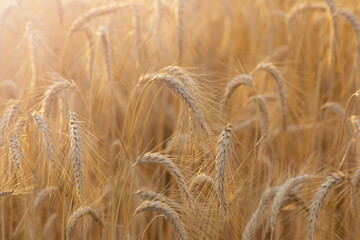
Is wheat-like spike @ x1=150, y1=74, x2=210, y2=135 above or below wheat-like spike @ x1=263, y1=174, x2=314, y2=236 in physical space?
above

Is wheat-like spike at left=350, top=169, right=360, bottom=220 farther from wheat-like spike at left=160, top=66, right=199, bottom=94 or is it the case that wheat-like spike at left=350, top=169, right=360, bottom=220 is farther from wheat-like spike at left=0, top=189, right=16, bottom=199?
wheat-like spike at left=0, top=189, right=16, bottom=199

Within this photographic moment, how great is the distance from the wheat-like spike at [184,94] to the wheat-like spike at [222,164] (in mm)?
143

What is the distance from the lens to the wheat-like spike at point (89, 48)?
2295mm

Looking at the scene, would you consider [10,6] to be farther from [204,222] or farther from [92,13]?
[204,222]

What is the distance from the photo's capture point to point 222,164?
1391 millimetres

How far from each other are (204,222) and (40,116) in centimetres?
81

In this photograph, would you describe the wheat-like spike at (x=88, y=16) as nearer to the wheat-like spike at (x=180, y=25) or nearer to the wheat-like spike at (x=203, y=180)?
the wheat-like spike at (x=180, y=25)


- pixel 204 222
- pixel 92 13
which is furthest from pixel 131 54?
pixel 204 222

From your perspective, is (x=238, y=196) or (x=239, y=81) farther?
(x=239, y=81)

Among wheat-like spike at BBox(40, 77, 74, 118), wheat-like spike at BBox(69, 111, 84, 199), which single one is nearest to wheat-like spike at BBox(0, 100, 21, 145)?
wheat-like spike at BBox(40, 77, 74, 118)

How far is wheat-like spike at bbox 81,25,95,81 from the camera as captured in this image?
2.30 m

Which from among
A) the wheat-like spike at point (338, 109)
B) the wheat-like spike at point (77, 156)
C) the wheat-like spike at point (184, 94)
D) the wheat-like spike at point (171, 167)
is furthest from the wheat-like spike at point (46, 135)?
the wheat-like spike at point (338, 109)

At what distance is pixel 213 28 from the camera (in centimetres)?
465

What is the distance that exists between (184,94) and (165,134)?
1.61m
